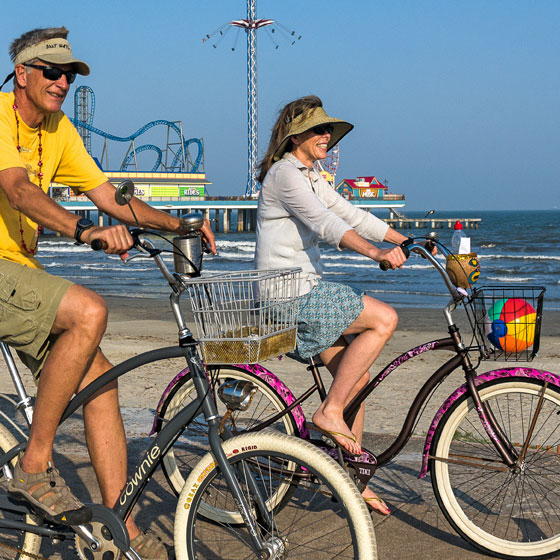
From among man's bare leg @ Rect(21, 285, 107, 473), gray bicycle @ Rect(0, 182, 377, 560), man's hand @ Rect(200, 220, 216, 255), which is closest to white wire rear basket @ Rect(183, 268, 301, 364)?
gray bicycle @ Rect(0, 182, 377, 560)

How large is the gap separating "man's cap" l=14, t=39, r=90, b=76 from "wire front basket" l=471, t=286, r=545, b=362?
1.62 meters

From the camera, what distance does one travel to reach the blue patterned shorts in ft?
10.5

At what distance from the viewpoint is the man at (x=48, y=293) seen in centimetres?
251

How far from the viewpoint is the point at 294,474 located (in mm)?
2551

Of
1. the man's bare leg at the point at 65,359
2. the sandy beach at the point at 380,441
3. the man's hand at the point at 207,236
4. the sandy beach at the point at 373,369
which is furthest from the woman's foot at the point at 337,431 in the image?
the sandy beach at the point at 373,369

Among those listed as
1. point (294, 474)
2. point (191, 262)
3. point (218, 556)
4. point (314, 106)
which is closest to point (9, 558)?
point (218, 556)

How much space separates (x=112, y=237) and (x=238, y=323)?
1.85ft

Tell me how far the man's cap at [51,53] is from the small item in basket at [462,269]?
1.51m

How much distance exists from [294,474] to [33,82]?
5.17 ft

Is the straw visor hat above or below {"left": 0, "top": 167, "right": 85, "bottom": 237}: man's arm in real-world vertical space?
above

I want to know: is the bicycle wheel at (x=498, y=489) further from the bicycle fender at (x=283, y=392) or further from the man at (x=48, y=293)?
the man at (x=48, y=293)

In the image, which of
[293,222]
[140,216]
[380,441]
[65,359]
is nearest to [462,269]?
[293,222]

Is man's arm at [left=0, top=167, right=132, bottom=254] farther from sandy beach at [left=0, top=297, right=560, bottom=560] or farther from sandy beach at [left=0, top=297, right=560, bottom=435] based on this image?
sandy beach at [left=0, top=297, right=560, bottom=435]

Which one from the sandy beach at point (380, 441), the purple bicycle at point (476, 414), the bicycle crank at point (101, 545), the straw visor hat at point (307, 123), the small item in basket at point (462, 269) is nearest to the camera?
the bicycle crank at point (101, 545)
